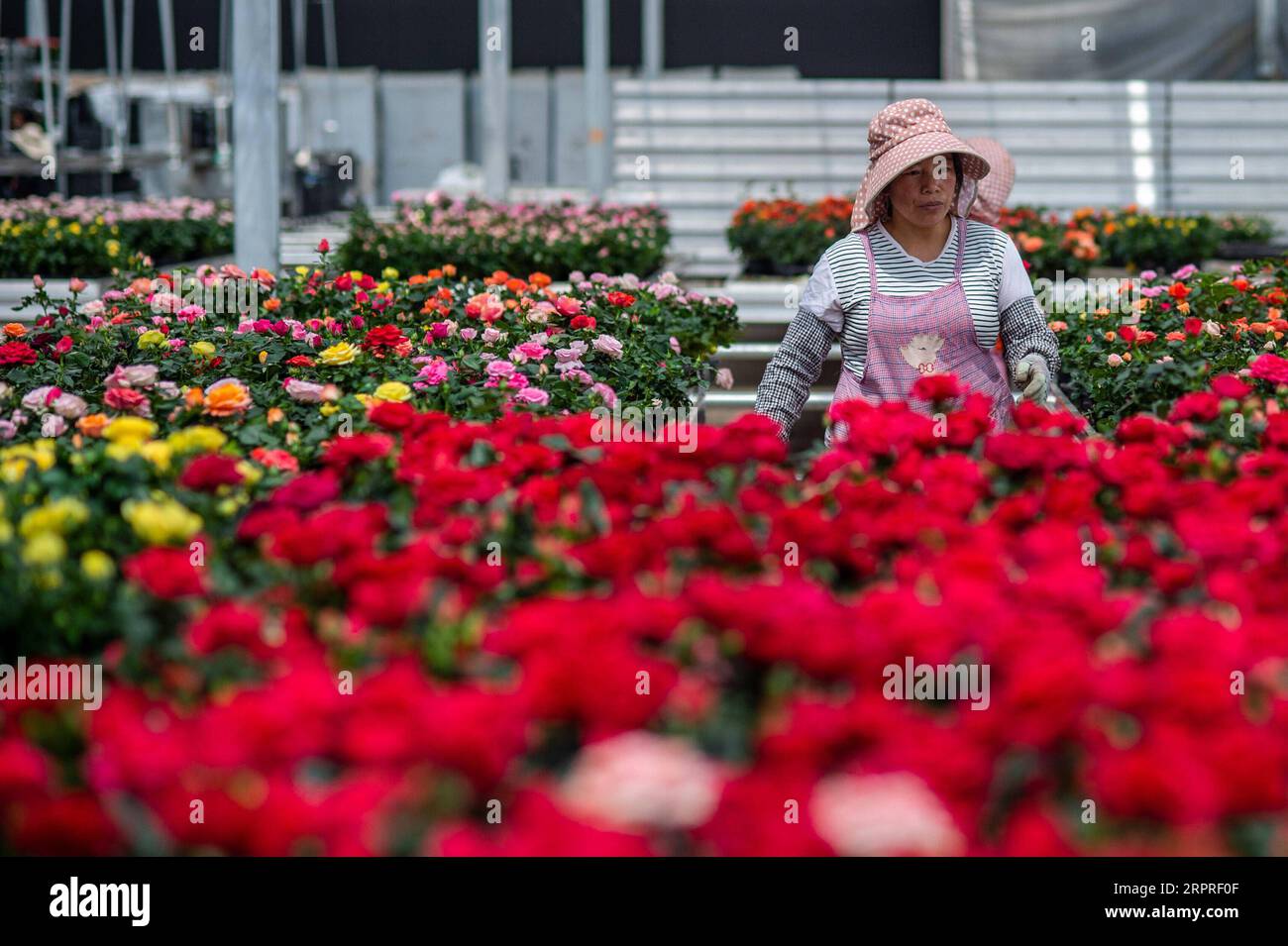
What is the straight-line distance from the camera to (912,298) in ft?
11.4

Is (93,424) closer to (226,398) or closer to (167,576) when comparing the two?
(226,398)

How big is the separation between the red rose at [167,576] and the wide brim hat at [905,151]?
82.4 inches

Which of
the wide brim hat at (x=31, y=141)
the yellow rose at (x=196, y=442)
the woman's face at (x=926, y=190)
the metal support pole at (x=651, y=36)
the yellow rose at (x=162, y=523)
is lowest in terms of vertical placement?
the yellow rose at (x=162, y=523)

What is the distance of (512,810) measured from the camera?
1.27m

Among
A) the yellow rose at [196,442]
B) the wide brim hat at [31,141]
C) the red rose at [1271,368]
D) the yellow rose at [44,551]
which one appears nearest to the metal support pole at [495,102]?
the wide brim hat at [31,141]

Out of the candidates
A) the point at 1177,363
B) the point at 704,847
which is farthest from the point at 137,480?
the point at 1177,363

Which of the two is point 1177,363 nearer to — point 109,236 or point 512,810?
point 512,810

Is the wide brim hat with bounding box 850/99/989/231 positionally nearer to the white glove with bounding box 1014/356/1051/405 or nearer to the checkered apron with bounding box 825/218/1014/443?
the checkered apron with bounding box 825/218/1014/443

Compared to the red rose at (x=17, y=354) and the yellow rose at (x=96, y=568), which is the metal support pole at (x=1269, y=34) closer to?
the red rose at (x=17, y=354)

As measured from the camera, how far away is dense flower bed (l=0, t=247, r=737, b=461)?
302cm

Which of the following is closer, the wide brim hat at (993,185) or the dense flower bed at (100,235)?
the wide brim hat at (993,185)

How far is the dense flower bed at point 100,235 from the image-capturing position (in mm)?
9125

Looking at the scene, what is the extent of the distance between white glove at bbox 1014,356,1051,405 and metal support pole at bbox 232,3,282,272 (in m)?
4.00

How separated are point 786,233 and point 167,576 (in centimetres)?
843
